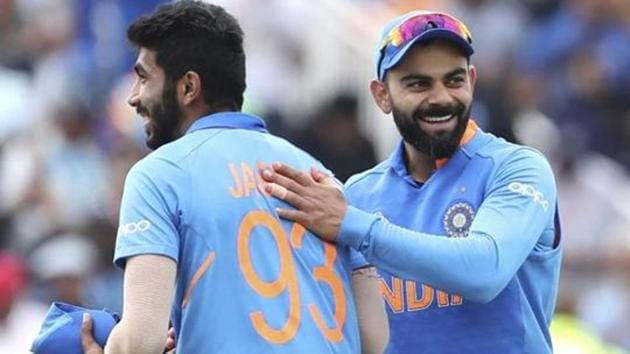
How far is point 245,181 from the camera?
595 centimetres

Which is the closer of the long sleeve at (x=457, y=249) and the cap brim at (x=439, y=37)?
the long sleeve at (x=457, y=249)

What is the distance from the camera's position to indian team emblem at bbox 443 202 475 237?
6438 millimetres

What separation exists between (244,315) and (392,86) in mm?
1133

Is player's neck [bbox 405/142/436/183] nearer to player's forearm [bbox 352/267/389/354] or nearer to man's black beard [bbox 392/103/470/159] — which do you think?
man's black beard [bbox 392/103/470/159]

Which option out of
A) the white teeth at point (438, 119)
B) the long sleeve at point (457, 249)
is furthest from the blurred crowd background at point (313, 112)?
the long sleeve at point (457, 249)

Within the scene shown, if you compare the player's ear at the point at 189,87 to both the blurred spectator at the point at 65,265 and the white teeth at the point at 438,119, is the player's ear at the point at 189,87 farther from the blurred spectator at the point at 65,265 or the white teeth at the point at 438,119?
the blurred spectator at the point at 65,265

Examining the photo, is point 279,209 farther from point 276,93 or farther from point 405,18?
point 276,93

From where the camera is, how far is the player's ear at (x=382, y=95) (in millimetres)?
6666

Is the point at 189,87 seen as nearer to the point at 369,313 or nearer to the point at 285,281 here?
the point at 285,281

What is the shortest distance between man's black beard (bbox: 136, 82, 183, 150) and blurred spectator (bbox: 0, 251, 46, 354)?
497cm

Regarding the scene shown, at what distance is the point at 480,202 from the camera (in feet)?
21.1

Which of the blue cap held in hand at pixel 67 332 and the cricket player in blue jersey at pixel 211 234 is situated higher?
the cricket player in blue jersey at pixel 211 234

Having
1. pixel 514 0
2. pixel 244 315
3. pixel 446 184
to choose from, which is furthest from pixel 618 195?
pixel 244 315

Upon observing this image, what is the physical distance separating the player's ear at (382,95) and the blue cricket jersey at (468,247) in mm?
188
